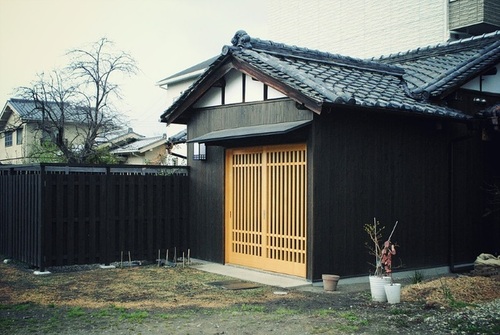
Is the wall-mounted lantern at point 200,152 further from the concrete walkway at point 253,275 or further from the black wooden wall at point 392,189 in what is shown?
the black wooden wall at point 392,189

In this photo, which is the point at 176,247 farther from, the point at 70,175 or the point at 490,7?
the point at 490,7

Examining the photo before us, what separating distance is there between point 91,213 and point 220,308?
16.9 feet

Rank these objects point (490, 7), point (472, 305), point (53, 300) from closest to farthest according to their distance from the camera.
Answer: point (472, 305)
point (53, 300)
point (490, 7)

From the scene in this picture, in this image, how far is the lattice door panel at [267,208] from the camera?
11328mm

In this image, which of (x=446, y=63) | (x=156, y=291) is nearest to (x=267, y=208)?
(x=156, y=291)

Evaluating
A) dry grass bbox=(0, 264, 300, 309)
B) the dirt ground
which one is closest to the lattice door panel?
dry grass bbox=(0, 264, 300, 309)

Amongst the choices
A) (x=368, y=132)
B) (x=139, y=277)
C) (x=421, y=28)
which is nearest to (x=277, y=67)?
(x=368, y=132)

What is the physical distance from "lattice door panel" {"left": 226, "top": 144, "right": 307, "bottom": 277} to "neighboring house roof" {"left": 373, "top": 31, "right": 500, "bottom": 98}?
3.31m

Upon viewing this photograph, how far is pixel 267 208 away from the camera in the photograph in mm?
12156

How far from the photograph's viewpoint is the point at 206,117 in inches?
556

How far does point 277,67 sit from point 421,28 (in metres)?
13.8

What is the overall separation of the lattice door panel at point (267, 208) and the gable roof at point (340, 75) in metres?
1.36

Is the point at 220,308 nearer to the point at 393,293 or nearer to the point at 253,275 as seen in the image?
the point at 393,293

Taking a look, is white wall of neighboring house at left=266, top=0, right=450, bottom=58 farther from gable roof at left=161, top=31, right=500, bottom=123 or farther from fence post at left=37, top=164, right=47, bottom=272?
fence post at left=37, top=164, right=47, bottom=272
